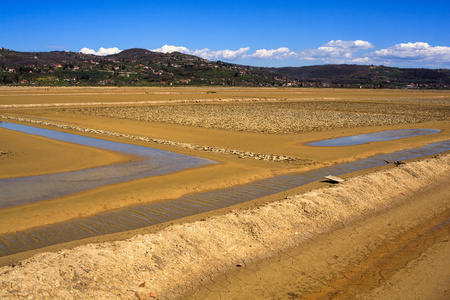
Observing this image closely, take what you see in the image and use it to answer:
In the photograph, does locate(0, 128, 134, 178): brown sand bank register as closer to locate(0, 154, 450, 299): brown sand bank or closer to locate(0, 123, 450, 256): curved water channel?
locate(0, 123, 450, 256): curved water channel

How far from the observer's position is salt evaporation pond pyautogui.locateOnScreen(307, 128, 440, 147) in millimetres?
20891

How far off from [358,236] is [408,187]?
4.50m

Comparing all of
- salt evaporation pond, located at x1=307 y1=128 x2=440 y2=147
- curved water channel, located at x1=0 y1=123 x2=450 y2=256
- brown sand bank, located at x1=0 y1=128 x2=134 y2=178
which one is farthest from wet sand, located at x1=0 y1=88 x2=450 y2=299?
salt evaporation pond, located at x1=307 y1=128 x2=440 y2=147

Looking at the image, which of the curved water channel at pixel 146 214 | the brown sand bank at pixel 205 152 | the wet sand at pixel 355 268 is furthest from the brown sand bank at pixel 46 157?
the wet sand at pixel 355 268

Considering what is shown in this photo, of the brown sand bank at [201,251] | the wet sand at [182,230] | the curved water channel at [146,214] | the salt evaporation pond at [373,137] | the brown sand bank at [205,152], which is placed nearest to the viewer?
the brown sand bank at [201,251]

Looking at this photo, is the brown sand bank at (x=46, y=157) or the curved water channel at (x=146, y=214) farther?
the brown sand bank at (x=46, y=157)

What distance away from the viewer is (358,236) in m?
8.24

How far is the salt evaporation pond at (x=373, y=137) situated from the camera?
68.5ft

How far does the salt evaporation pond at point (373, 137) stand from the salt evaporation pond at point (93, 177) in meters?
7.99

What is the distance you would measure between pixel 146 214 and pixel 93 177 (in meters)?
4.13

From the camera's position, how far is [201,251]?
672 centimetres

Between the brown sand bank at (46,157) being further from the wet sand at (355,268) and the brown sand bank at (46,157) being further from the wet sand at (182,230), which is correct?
the wet sand at (355,268)

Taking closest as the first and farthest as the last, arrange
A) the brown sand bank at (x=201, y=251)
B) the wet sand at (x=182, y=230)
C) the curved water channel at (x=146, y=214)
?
the brown sand bank at (x=201, y=251)
the wet sand at (x=182, y=230)
the curved water channel at (x=146, y=214)

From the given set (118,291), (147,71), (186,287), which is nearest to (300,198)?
(186,287)
